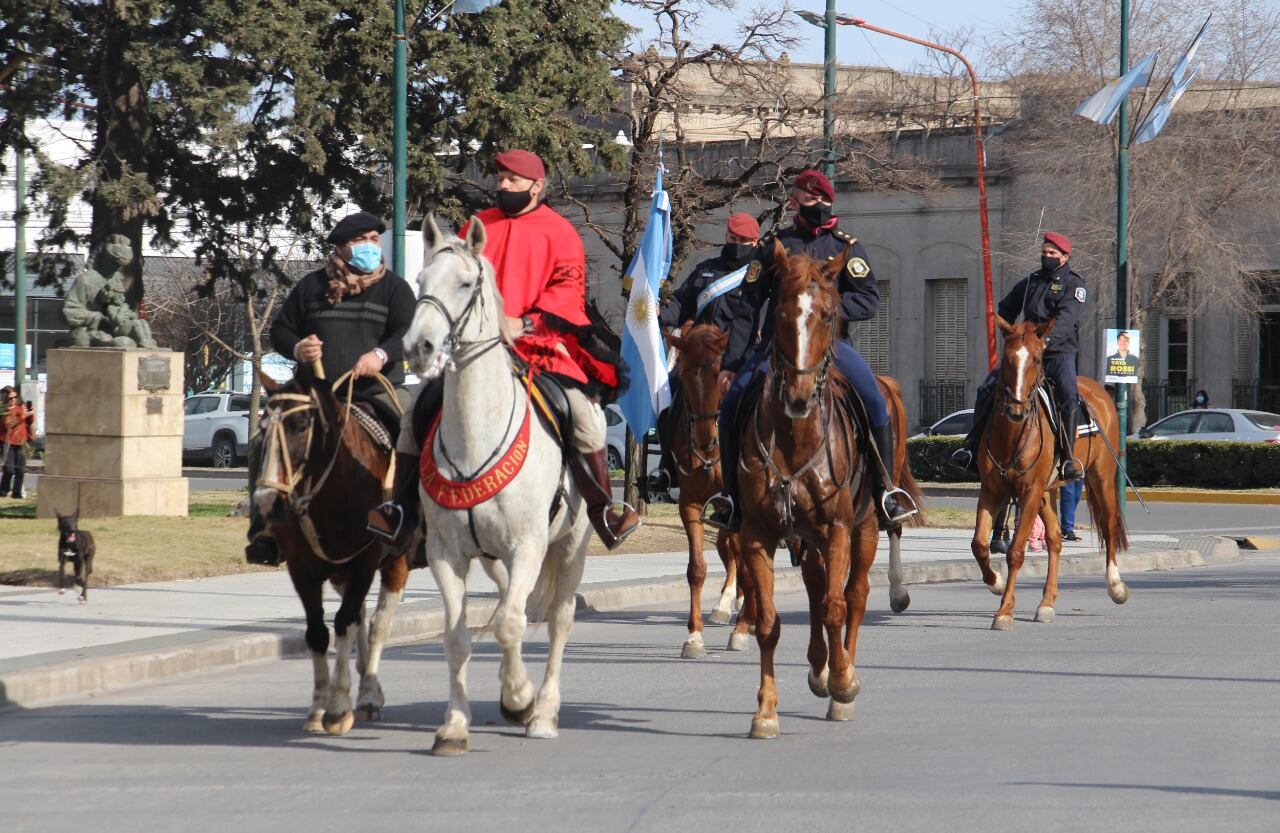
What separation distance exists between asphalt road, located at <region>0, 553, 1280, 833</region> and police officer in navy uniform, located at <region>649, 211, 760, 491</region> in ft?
4.85

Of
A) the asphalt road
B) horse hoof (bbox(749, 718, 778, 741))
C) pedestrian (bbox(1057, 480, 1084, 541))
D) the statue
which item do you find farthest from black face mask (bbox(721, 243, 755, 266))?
the statue

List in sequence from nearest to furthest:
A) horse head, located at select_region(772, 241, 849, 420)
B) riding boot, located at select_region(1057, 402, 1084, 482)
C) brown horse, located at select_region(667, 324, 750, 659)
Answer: horse head, located at select_region(772, 241, 849, 420), brown horse, located at select_region(667, 324, 750, 659), riding boot, located at select_region(1057, 402, 1084, 482)

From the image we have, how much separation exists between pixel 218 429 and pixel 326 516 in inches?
1601

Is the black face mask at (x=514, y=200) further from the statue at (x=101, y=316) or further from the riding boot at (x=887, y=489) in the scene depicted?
the statue at (x=101, y=316)

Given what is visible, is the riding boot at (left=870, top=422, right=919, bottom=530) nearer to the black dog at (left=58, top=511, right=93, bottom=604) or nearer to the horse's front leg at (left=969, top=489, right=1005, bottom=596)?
the horse's front leg at (left=969, top=489, right=1005, bottom=596)

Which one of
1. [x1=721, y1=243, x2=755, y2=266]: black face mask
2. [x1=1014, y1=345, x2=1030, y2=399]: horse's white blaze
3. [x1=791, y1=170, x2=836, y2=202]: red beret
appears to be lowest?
[x1=1014, y1=345, x2=1030, y2=399]: horse's white blaze

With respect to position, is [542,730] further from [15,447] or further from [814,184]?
[15,447]

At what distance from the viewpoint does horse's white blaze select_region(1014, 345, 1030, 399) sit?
14648mm

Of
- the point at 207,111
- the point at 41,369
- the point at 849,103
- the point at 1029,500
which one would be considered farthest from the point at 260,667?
the point at 41,369

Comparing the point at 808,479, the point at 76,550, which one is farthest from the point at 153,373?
the point at 808,479

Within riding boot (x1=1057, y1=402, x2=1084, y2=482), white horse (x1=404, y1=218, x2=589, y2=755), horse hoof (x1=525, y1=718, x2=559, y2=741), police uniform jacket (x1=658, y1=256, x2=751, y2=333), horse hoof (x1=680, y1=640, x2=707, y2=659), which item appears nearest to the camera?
white horse (x1=404, y1=218, x2=589, y2=755)

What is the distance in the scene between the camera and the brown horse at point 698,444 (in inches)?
502

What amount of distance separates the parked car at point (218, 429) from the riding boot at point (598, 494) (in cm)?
4014

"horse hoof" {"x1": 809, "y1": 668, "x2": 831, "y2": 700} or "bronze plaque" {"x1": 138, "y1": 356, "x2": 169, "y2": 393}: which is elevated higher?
"bronze plaque" {"x1": 138, "y1": 356, "x2": 169, "y2": 393}
